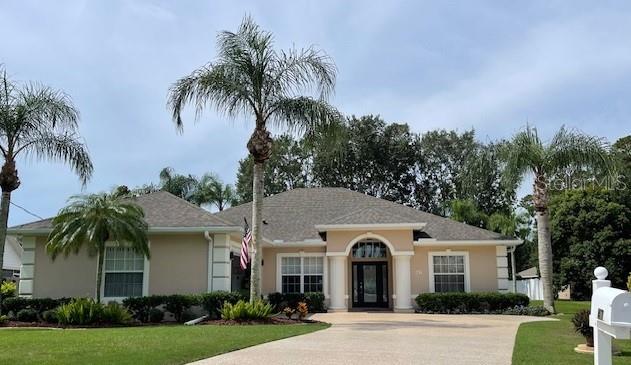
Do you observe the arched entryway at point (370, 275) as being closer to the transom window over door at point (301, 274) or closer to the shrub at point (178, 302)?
the transom window over door at point (301, 274)

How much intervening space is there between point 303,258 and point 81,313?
10.5 metres

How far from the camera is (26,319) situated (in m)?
18.4

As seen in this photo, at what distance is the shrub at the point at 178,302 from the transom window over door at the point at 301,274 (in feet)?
23.5

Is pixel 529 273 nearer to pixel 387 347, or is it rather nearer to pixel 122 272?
pixel 122 272

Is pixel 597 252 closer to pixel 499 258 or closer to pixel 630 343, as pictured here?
pixel 499 258

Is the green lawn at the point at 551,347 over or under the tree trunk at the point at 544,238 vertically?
under

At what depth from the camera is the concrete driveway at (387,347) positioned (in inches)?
382

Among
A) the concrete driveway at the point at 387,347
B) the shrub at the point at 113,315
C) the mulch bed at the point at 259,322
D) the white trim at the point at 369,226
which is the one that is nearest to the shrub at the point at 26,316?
the shrub at the point at 113,315

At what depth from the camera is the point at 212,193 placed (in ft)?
148

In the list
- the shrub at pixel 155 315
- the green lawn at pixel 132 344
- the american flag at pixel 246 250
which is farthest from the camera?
the american flag at pixel 246 250

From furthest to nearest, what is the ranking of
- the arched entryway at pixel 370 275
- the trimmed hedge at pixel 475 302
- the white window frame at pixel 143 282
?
1. the arched entryway at pixel 370 275
2. the trimmed hedge at pixel 475 302
3. the white window frame at pixel 143 282

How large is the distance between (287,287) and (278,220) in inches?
143

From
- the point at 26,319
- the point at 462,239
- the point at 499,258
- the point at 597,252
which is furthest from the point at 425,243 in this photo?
the point at 597,252

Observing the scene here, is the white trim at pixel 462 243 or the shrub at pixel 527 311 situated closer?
the shrub at pixel 527 311
